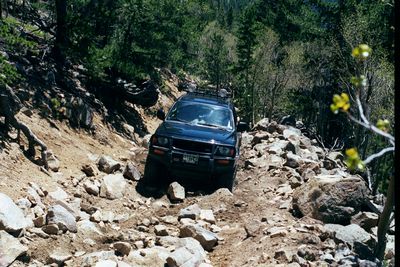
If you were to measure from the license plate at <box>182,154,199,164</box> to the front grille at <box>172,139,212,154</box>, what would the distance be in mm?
145

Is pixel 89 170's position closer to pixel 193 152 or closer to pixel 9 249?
pixel 193 152

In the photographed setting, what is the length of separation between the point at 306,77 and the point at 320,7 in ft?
16.6

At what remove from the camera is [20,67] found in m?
13.2

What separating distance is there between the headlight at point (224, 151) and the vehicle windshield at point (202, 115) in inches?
40.4

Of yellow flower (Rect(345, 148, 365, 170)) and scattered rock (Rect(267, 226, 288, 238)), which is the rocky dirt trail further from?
yellow flower (Rect(345, 148, 365, 170))

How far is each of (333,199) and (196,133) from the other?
3.08 metres

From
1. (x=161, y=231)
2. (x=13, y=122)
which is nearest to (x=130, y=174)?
(x=13, y=122)

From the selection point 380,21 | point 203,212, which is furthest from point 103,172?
point 380,21

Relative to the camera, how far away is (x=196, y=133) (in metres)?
9.61

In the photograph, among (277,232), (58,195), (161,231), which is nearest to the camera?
(277,232)

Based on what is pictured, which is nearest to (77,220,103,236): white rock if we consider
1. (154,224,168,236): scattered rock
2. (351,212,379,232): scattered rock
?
(154,224,168,236): scattered rock

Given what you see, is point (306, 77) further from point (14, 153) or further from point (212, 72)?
point (14, 153)

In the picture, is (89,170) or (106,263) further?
(89,170)

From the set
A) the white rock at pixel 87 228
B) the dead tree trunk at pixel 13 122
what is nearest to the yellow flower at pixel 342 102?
the white rock at pixel 87 228
